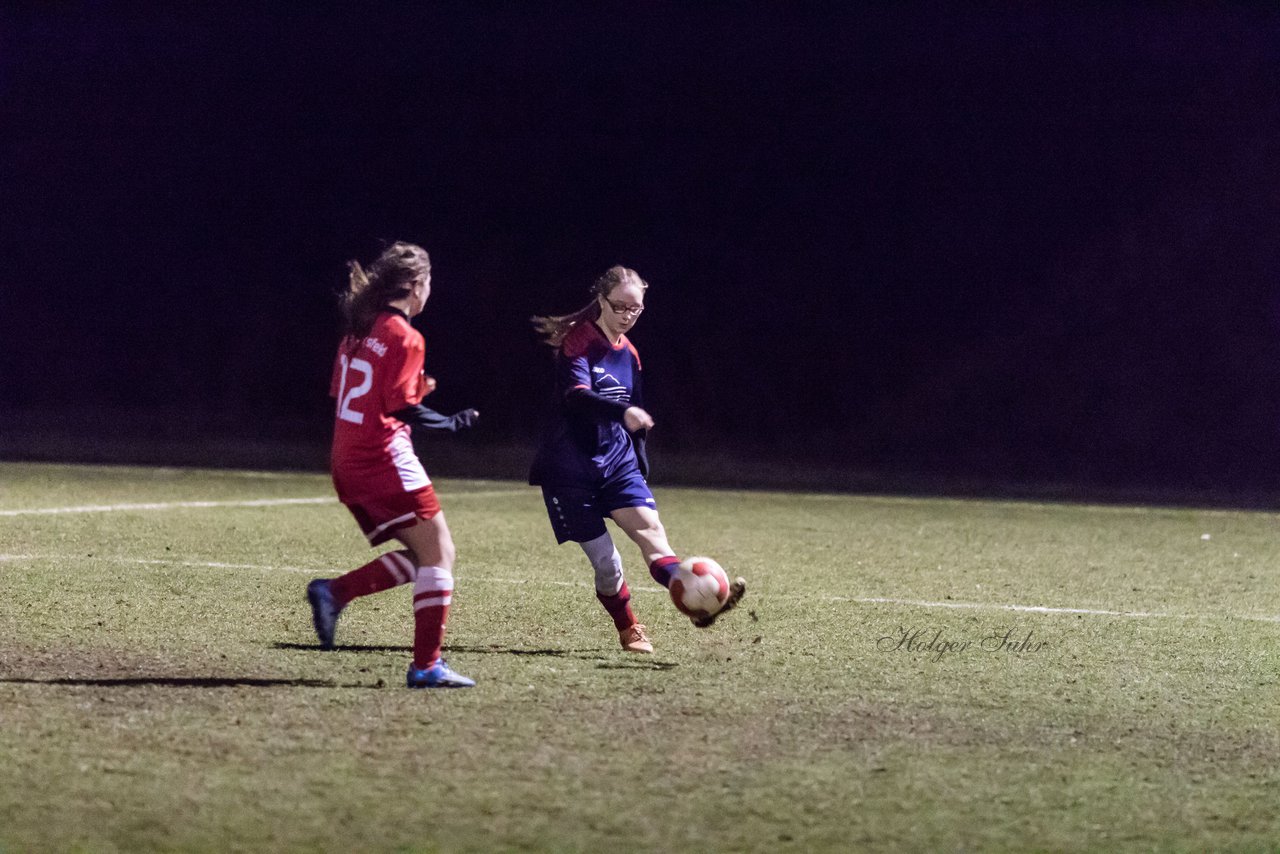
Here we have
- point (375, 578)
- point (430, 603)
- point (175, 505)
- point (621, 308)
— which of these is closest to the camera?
point (430, 603)

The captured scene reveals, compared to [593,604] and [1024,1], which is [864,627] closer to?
[593,604]

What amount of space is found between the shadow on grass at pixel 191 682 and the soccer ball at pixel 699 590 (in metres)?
1.32

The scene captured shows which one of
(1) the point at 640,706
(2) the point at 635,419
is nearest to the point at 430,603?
(1) the point at 640,706

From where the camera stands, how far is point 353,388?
5.84 metres

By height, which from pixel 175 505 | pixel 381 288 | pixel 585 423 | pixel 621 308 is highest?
pixel 381 288

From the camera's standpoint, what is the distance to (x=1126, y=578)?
992 centimetres

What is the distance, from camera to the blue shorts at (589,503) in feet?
22.5

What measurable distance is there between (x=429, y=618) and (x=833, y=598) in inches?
130

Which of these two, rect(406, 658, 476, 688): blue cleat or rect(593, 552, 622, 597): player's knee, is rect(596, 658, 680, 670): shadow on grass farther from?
rect(406, 658, 476, 688): blue cleat

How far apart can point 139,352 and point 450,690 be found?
21859mm

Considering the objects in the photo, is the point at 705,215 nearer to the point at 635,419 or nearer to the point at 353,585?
the point at 635,419

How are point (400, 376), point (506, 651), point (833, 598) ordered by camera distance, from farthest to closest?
point (833, 598) → point (506, 651) → point (400, 376)

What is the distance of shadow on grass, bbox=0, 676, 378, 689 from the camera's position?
5801mm

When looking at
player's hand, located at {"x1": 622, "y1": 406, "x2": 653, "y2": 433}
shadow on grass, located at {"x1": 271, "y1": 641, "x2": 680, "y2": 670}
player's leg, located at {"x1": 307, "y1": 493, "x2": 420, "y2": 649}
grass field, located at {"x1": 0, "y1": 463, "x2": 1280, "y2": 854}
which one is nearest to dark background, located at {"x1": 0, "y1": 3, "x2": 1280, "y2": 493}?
grass field, located at {"x1": 0, "y1": 463, "x2": 1280, "y2": 854}
